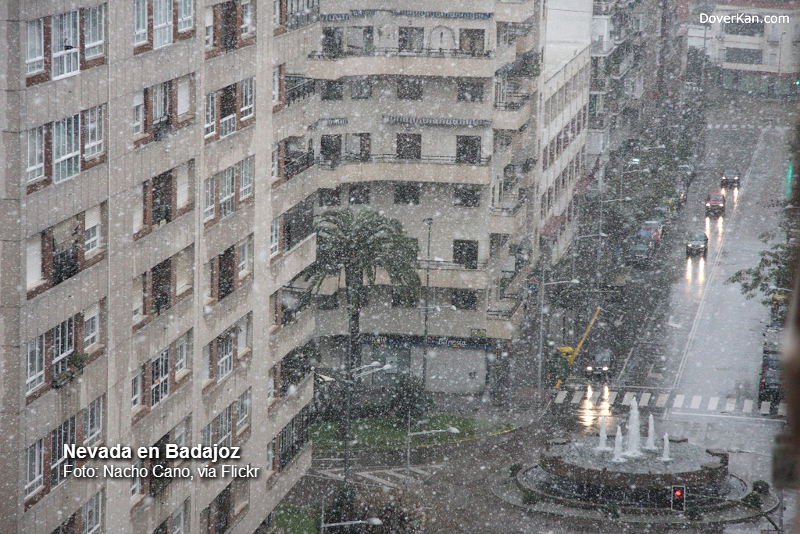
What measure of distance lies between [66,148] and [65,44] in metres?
1.78

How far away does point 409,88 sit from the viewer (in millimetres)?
56938

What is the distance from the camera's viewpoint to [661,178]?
95.7 meters

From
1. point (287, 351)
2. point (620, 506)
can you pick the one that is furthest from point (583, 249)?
point (287, 351)

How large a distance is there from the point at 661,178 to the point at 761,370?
3651 cm

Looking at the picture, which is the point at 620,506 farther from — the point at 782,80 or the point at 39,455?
the point at 782,80

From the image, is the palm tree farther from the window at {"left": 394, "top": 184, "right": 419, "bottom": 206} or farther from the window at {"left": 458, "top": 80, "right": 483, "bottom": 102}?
the window at {"left": 458, "top": 80, "right": 483, "bottom": 102}

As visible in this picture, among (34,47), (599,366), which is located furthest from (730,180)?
(34,47)

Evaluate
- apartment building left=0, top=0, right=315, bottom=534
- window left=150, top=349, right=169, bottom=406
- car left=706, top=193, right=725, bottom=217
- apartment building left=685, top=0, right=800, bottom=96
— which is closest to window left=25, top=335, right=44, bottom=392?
apartment building left=0, top=0, right=315, bottom=534

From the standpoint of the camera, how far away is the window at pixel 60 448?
20.8 metres

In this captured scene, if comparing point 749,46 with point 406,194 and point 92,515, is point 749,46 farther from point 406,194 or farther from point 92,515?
point 92,515

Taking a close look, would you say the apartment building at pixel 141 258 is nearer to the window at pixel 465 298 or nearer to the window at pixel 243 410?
the window at pixel 243 410

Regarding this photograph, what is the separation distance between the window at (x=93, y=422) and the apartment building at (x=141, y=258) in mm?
54

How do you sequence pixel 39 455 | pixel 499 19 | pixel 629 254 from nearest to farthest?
pixel 39 455 < pixel 499 19 < pixel 629 254

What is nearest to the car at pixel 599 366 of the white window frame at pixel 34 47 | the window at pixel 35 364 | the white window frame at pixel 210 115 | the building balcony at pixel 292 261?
the building balcony at pixel 292 261
